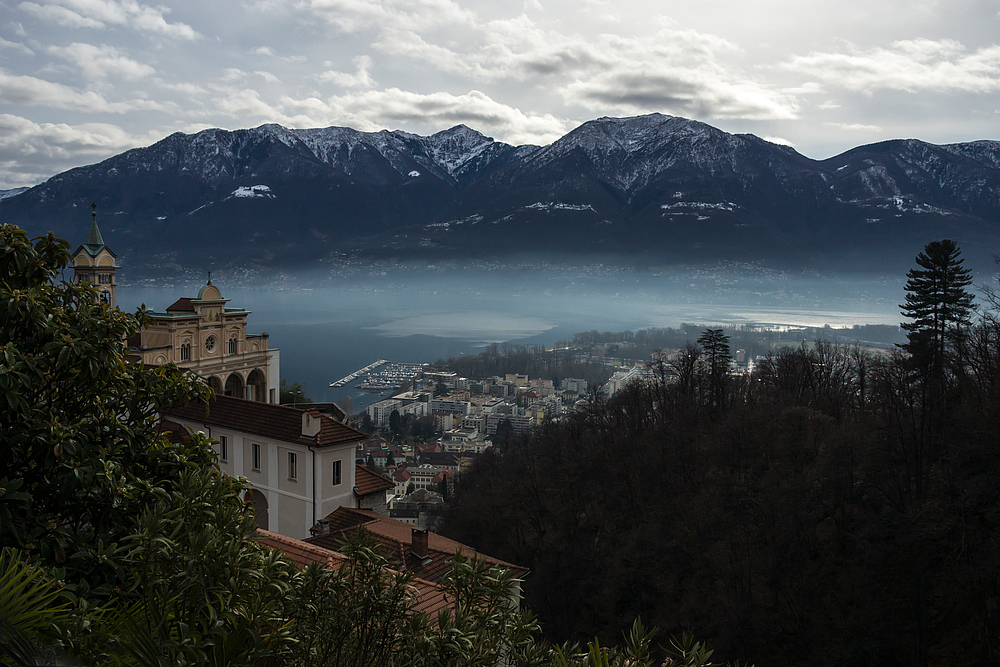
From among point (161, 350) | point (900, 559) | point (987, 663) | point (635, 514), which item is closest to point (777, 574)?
point (900, 559)

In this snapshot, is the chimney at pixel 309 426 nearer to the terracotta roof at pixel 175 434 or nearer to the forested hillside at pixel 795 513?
the terracotta roof at pixel 175 434

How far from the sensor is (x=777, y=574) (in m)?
22.2

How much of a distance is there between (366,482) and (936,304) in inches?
1203

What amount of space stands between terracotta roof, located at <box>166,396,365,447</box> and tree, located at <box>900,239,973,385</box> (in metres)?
28.5

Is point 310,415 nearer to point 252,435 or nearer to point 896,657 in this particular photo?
point 252,435

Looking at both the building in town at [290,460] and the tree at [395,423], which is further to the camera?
the tree at [395,423]

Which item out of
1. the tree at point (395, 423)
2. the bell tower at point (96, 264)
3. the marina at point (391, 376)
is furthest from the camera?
the marina at point (391, 376)

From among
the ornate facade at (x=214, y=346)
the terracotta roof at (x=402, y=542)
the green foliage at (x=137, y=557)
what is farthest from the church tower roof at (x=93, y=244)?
the green foliage at (x=137, y=557)

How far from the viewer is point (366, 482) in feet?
57.6

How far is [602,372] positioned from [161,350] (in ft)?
287

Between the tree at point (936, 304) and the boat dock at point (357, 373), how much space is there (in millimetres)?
92963

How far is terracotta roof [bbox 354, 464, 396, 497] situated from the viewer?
17.1 metres

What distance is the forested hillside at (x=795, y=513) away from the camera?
61.7 ft

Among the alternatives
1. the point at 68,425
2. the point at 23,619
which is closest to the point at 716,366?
the point at 68,425
